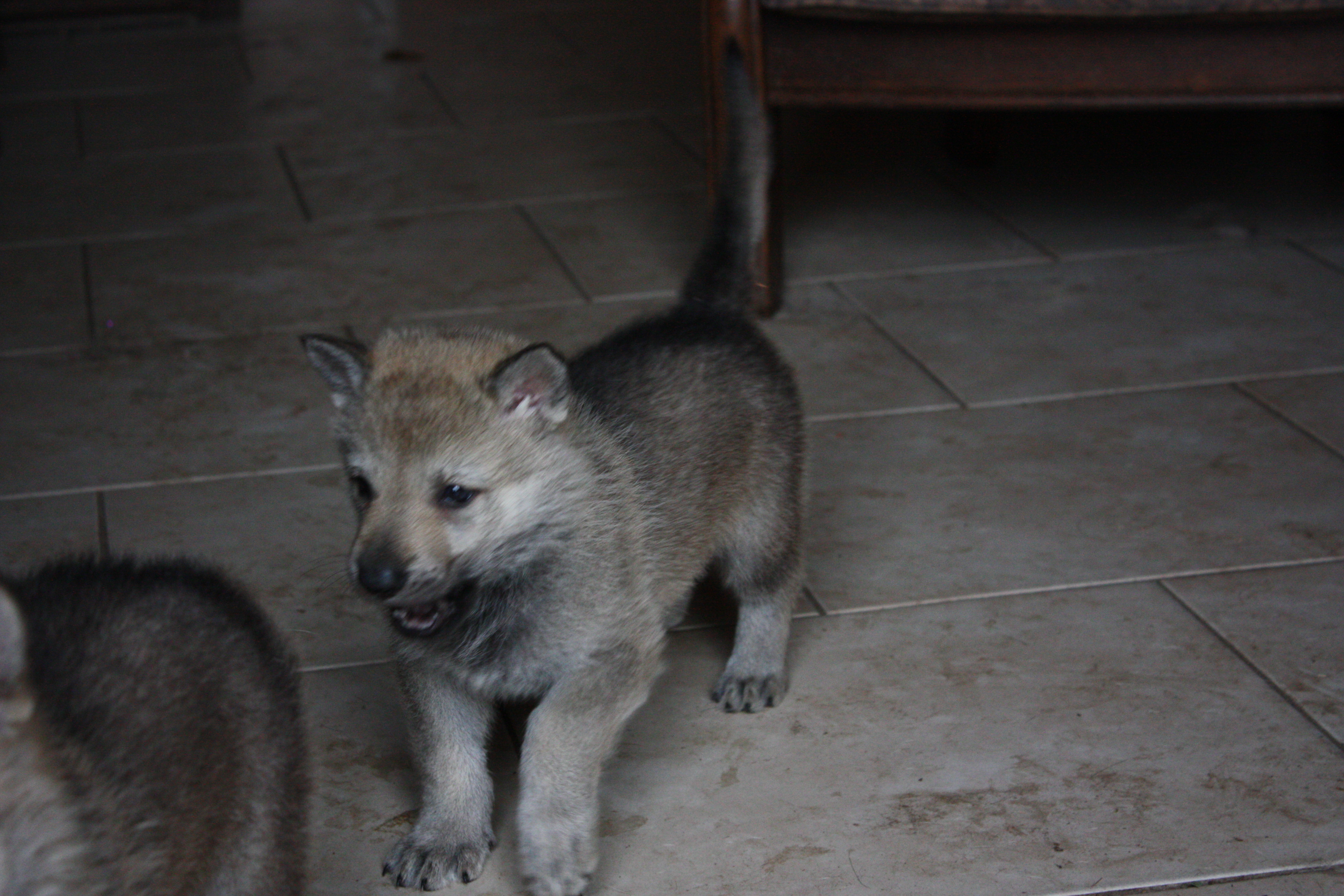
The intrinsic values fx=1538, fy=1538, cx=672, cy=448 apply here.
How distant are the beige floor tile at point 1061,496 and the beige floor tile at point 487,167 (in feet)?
6.51

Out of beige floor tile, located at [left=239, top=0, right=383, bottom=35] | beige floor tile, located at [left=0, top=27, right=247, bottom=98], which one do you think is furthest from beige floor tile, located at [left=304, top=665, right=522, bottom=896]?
beige floor tile, located at [left=239, top=0, right=383, bottom=35]

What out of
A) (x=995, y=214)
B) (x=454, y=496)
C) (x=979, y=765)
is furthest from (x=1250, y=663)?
(x=995, y=214)

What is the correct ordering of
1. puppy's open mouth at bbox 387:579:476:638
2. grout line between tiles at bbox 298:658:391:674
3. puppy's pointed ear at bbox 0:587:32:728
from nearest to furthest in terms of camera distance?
puppy's pointed ear at bbox 0:587:32:728
puppy's open mouth at bbox 387:579:476:638
grout line between tiles at bbox 298:658:391:674

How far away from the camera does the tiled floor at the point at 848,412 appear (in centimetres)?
239

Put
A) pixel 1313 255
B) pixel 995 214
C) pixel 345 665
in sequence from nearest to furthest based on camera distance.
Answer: pixel 345 665
pixel 1313 255
pixel 995 214

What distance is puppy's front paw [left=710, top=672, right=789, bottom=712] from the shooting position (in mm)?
2656

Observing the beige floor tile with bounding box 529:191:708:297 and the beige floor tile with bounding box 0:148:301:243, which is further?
the beige floor tile with bounding box 0:148:301:243

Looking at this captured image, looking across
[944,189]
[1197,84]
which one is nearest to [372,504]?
[1197,84]

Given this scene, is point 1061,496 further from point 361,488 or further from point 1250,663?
point 361,488

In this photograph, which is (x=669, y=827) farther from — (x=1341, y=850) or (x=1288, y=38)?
(x=1288, y=38)

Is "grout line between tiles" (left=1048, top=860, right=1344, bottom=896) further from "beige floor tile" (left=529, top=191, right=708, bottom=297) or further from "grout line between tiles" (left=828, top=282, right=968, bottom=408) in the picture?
"beige floor tile" (left=529, top=191, right=708, bottom=297)

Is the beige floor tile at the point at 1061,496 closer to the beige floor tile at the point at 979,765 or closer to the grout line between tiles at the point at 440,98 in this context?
the beige floor tile at the point at 979,765

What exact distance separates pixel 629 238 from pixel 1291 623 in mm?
2586

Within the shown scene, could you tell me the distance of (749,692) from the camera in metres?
2.66
